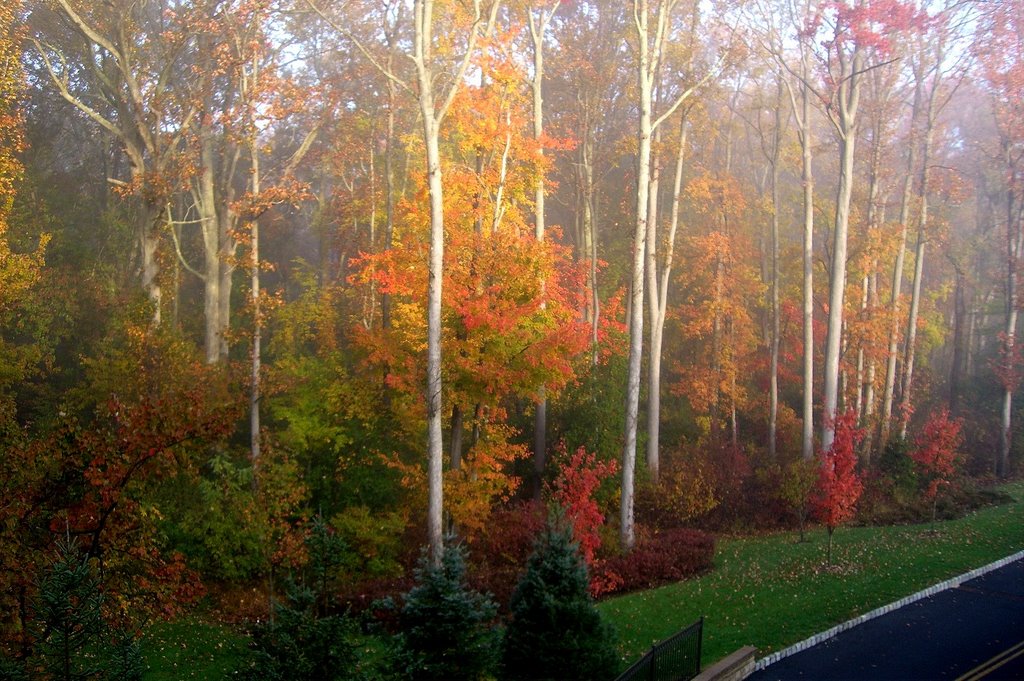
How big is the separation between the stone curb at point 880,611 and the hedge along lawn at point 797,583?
13 cm

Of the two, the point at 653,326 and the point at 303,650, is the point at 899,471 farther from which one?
the point at 303,650

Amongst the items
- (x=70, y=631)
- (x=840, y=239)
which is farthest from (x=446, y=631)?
(x=840, y=239)

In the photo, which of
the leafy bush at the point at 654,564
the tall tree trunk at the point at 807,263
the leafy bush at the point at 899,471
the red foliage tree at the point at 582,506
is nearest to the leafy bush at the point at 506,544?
the red foliage tree at the point at 582,506

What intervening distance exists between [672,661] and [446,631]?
3223 mm

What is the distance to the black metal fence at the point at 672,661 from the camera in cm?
882

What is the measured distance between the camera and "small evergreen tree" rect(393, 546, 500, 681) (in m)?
8.39

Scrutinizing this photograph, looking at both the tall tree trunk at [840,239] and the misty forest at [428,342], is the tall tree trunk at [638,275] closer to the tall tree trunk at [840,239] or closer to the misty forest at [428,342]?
the misty forest at [428,342]

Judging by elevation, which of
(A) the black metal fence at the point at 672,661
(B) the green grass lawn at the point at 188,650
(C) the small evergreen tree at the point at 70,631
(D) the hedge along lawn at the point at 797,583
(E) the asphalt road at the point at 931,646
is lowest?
(B) the green grass lawn at the point at 188,650

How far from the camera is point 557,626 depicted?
30.7 ft

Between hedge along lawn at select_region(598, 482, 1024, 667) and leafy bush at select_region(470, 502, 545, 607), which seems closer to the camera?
hedge along lawn at select_region(598, 482, 1024, 667)

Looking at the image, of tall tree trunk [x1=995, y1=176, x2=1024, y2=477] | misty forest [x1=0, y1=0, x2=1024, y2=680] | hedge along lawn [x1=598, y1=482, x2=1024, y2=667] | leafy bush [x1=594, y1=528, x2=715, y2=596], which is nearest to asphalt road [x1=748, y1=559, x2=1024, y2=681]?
hedge along lawn [x1=598, y1=482, x2=1024, y2=667]

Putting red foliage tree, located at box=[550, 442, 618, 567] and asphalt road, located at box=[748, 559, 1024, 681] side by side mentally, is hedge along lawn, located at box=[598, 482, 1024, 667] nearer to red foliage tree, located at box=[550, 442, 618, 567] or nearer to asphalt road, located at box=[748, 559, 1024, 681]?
asphalt road, located at box=[748, 559, 1024, 681]

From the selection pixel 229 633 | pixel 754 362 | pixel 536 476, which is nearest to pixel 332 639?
pixel 229 633

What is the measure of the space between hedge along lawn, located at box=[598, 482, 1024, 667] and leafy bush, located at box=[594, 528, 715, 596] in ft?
1.64
